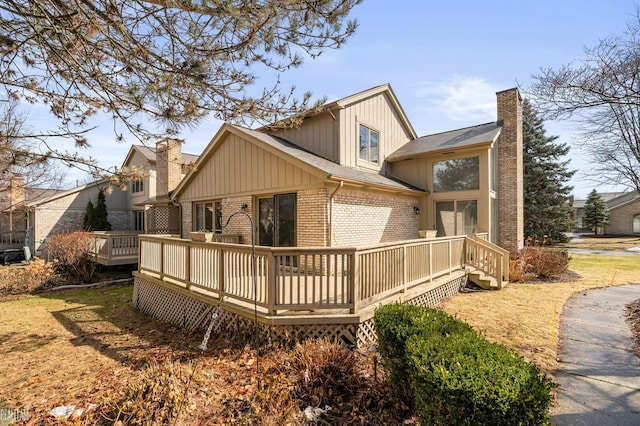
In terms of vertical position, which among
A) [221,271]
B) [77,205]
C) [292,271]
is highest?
[77,205]

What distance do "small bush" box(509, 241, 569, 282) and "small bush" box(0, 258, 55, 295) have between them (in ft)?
56.2

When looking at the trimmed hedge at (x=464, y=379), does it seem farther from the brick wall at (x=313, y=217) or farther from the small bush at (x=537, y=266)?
the small bush at (x=537, y=266)

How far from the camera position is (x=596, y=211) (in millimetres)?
35562

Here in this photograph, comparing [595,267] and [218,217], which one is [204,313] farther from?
[595,267]

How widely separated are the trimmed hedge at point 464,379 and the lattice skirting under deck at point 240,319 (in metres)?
1.82

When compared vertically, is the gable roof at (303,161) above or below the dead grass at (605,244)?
above

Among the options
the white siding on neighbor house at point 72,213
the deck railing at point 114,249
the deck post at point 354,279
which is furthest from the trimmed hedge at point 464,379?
the white siding on neighbor house at point 72,213

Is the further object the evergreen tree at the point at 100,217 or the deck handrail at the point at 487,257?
the evergreen tree at the point at 100,217

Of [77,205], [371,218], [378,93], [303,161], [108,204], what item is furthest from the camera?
[108,204]

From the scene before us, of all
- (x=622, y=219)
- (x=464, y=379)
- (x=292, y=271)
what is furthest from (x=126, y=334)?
(x=622, y=219)

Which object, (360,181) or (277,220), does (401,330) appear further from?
(277,220)

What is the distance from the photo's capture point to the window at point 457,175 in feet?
38.9

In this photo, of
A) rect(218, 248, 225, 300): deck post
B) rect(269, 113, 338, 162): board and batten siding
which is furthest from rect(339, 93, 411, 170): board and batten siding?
rect(218, 248, 225, 300): deck post

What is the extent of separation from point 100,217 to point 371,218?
20.5 m
